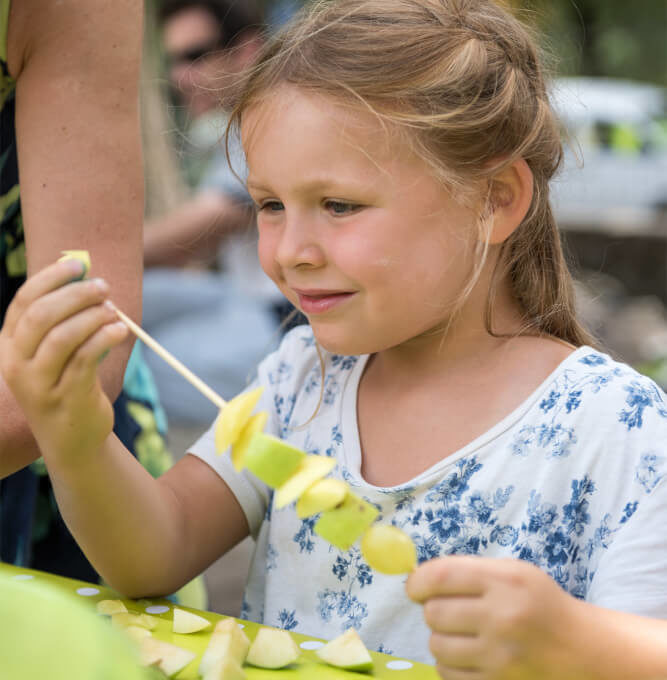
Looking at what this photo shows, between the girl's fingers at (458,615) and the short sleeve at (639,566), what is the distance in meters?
0.30

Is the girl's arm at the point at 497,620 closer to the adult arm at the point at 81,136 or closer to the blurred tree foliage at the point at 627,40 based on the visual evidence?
the adult arm at the point at 81,136

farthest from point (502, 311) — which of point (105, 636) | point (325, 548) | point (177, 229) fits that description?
point (177, 229)

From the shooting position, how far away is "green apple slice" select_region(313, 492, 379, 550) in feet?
2.98

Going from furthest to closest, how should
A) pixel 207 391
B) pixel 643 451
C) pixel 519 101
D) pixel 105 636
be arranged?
pixel 519 101
pixel 643 451
pixel 207 391
pixel 105 636

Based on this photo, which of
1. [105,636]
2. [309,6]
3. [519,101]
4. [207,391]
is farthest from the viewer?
[309,6]

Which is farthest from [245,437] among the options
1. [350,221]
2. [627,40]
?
[627,40]

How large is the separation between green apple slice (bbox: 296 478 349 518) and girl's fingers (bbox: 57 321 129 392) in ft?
0.81

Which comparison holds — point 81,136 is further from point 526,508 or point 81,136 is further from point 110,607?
point 526,508

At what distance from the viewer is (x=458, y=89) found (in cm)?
129

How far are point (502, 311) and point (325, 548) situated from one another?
430mm

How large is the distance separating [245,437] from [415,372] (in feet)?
1.61

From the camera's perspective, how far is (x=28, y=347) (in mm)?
970

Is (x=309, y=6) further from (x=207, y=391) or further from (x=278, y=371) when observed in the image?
(x=207, y=391)

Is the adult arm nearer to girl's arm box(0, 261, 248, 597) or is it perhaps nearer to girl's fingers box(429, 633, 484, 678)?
girl's arm box(0, 261, 248, 597)
